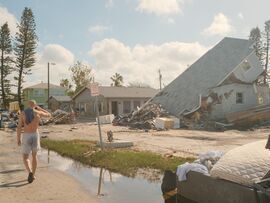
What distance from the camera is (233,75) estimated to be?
31875 mm

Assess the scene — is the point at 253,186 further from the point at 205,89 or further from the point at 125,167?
the point at 205,89

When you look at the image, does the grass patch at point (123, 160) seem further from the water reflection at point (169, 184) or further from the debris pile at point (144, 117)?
the debris pile at point (144, 117)

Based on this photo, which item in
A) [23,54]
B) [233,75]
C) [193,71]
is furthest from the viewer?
[23,54]

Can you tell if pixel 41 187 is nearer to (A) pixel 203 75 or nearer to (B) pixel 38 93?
(A) pixel 203 75

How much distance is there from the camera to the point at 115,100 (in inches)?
1907

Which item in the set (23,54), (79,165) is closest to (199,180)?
(79,165)

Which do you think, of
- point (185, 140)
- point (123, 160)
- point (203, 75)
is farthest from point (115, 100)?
point (123, 160)

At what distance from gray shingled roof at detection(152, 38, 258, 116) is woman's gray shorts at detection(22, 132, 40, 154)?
75.4 feet

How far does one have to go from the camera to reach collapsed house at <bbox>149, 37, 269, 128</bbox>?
3077 cm

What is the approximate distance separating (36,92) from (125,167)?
263 feet

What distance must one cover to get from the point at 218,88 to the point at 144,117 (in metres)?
6.41

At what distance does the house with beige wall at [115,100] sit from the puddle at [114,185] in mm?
36293

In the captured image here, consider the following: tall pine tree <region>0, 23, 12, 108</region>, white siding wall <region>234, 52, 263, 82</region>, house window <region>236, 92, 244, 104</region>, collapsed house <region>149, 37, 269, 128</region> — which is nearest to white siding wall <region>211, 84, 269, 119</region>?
collapsed house <region>149, 37, 269, 128</region>

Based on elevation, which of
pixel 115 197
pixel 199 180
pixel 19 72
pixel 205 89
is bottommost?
pixel 115 197
